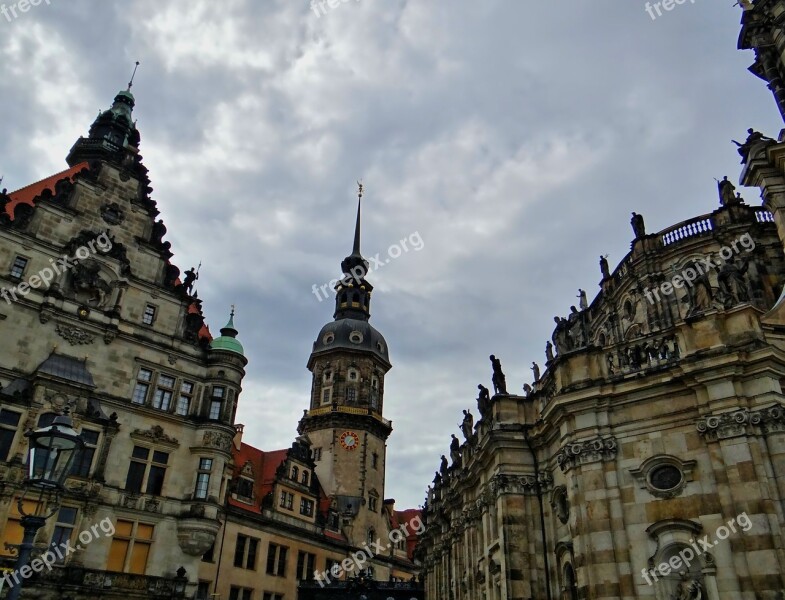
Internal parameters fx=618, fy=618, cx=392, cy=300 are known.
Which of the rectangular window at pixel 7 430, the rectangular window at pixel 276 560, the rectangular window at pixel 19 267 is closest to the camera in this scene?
the rectangular window at pixel 7 430

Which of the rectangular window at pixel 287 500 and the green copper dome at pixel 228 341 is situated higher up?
the green copper dome at pixel 228 341

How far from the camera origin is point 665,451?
59.9 ft

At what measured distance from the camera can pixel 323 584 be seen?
43406 millimetres

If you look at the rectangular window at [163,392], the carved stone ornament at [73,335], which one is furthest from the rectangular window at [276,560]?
the carved stone ornament at [73,335]

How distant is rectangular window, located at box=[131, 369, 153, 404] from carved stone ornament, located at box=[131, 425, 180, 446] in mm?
1594

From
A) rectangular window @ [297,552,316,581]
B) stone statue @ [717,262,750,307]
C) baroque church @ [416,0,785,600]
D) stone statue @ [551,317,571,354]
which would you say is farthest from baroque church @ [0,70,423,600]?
stone statue @ [717,262,750,307]

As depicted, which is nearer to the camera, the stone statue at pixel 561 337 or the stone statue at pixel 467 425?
the stone statue at pixel 561 337

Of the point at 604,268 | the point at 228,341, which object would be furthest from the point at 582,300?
the point at 228,341

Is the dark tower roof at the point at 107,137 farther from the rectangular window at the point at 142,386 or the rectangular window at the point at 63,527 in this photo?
the rectangular window at the point at 63,527

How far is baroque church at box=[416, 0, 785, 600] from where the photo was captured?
16.4 m

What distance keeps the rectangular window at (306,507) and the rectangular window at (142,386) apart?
20.6 metres

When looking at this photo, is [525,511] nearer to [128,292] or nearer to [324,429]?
[128,292]

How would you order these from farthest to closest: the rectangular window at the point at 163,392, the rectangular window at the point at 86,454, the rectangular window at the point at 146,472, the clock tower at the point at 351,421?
the clock tower at the point at 351,421 → the rectangular window at the point at 163,392 → the rectangular window at the point at 146,472 → the rectangular window at the point at 86,454

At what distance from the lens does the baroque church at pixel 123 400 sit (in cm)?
2920
